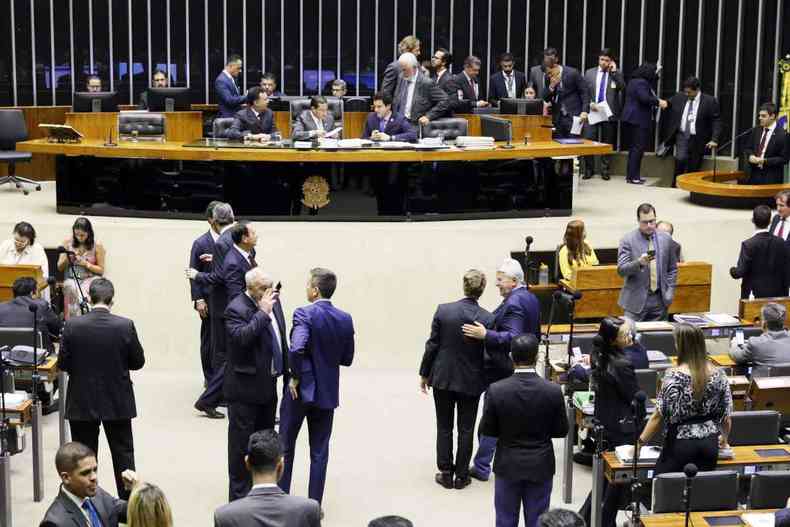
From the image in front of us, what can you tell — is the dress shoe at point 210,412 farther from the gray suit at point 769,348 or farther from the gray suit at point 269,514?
the gray suit at point 269,514

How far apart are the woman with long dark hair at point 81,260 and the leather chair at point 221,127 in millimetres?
3156

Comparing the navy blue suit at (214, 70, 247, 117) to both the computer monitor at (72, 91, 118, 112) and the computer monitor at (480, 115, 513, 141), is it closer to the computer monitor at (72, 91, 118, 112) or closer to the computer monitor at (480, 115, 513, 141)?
the computer monitor at (72, 91, 118, 112)

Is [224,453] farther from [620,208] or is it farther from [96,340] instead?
[620,208]

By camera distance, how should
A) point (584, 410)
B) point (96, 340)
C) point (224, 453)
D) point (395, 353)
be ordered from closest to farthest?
point (96, 340) → point (584, 410) → point (224, 453) → point (395, 353)

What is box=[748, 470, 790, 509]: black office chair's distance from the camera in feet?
22.1

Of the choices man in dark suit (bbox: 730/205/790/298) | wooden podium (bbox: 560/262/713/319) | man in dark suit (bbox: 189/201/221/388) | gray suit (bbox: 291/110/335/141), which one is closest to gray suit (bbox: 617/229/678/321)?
wooden podium (bbox: 560/262/713/319)

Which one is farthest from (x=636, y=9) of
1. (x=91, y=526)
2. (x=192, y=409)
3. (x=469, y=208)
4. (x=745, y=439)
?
(x=91, y=526)

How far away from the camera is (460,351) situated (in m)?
8.42

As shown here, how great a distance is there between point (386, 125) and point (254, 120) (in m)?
1.34

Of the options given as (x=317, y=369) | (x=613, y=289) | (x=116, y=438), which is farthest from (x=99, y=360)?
(x=613, y=289)

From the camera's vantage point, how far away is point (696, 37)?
17078 mm

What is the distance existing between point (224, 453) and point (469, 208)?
482 centimetres

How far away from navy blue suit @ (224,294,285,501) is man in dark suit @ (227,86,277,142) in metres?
5.96

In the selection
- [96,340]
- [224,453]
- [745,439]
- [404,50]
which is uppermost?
Result: [404,50]
